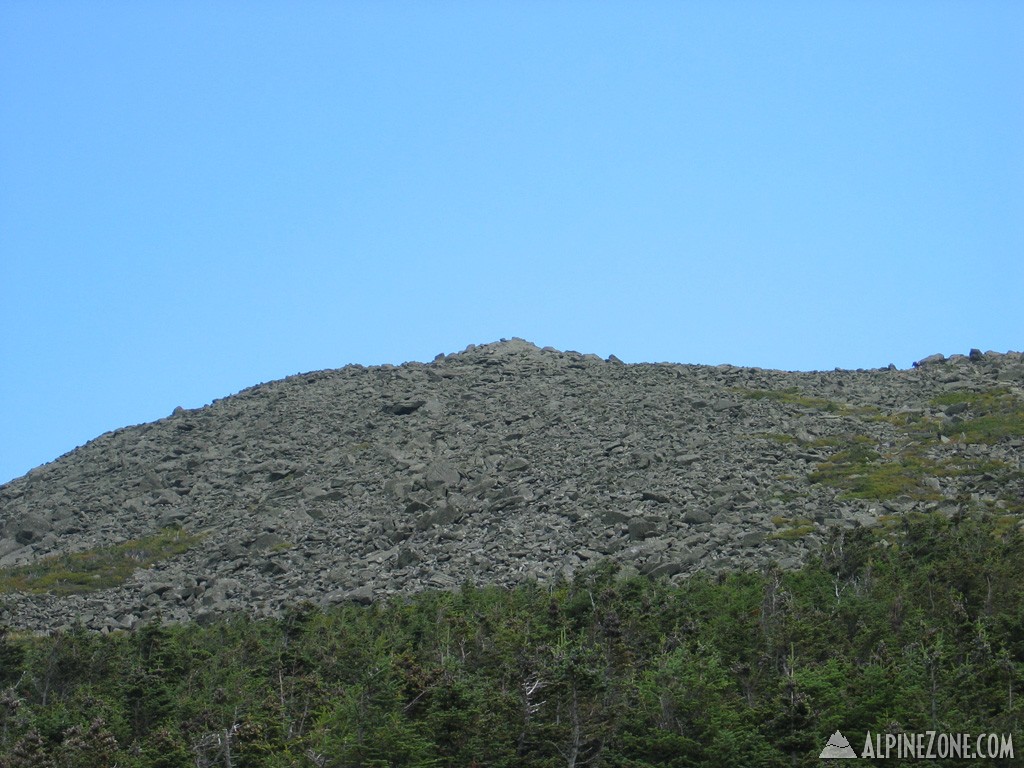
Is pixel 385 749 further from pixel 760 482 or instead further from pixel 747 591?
pixel 760 482

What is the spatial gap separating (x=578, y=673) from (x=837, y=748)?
8.87 metres

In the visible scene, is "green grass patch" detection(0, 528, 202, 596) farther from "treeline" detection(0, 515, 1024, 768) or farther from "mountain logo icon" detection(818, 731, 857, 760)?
"mountain logo icon" detection(818, 731, 857, 760)

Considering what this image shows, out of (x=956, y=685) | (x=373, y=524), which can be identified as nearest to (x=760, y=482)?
(x=373, y=524)

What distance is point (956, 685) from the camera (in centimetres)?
4947

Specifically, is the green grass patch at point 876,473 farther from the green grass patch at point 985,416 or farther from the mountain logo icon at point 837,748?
the mountain logo icon at point 837,748

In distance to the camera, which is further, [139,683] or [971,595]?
[971,595]

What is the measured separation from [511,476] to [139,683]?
46.2m

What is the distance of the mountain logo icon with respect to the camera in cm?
4456

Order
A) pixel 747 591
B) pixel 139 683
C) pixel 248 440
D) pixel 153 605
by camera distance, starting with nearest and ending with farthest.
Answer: pixel 139 683, pixel 747 591, pixel 153 605, pixel 248 440

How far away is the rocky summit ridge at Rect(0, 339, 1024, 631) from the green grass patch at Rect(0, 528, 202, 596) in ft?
1.95

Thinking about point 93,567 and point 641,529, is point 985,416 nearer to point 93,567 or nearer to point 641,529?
point 641,529

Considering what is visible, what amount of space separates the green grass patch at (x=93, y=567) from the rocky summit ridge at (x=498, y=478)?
593 millimetres

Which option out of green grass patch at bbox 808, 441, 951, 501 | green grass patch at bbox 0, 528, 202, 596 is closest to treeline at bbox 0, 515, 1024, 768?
green grass patch at bbox 808, 441, 951, 501

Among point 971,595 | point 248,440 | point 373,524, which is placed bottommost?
point 971,595
